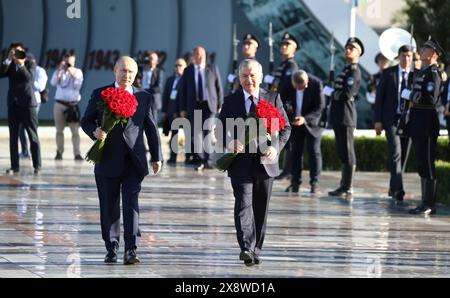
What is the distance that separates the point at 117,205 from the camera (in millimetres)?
11609

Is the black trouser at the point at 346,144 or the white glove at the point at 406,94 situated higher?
the white glove at the point at 406,94

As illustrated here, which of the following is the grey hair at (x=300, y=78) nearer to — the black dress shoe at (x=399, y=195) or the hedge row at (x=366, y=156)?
the black dress shoe at (x=399, y=195)

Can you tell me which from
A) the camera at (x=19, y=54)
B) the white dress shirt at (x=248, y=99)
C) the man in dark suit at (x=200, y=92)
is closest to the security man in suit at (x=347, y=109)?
the man in dark suit at (x=200, y=92)

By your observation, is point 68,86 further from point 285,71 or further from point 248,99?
point 248,99

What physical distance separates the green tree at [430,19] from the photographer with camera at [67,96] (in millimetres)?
8841

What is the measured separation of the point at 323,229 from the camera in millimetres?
14305

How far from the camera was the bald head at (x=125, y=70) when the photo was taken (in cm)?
1139

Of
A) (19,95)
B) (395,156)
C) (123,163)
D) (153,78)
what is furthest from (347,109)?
(123,163)

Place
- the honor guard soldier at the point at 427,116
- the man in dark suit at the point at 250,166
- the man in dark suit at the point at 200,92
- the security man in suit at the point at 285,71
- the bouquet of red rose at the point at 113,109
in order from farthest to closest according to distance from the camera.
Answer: the man in dark suit at the point at 200,92
the security man in suit at the point at 285,71
the honor guard soldier at the point at 427,116
the man in dark suit at the point at 250,166
the bouquet of red rose at the point at 113,109

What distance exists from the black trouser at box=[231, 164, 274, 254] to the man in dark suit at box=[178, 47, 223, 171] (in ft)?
31.7

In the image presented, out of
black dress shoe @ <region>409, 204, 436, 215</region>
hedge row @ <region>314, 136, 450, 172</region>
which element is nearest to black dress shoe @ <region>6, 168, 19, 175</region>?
hedge row @ <region>314, 136, 450, 172</region>

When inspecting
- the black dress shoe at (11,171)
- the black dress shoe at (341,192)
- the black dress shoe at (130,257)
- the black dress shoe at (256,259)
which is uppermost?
the black dress shoe at (130,257)

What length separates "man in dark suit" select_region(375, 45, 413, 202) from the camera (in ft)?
57.7
